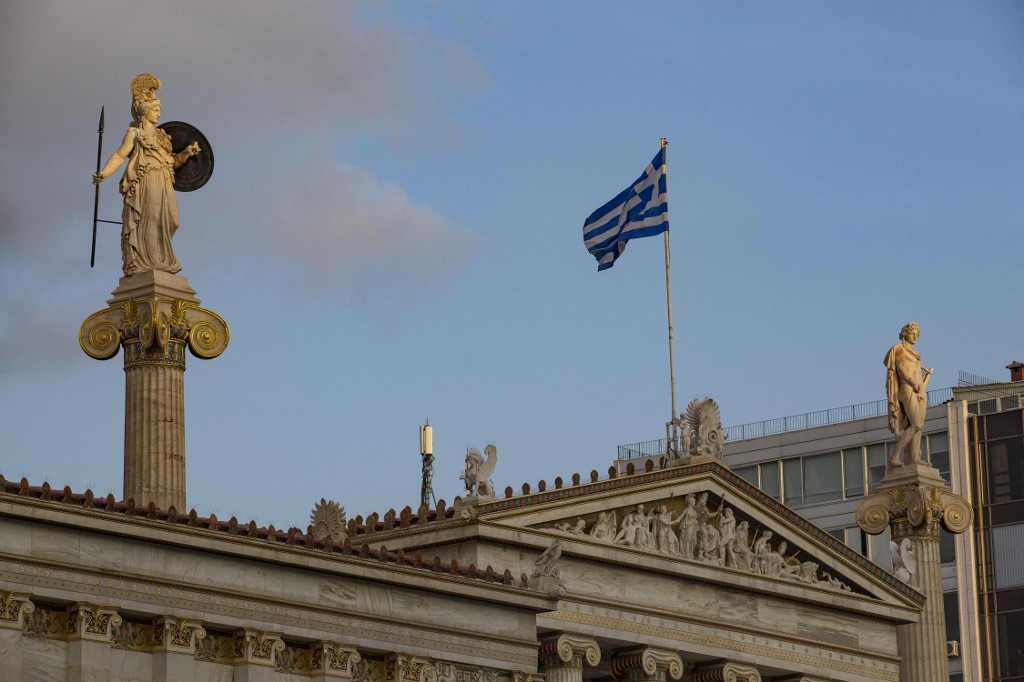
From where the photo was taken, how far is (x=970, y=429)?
91.0m

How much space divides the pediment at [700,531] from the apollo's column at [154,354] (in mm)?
6673

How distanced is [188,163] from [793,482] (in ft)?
170

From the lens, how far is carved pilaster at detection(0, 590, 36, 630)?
3853 centimetres

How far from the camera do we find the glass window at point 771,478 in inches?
3821

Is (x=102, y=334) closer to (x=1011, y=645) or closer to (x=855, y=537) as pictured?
(x=1011, y=645)

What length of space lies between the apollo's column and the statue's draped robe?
38cm

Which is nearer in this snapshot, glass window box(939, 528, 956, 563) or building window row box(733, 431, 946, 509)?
glass window box(939, 528, 956, 563)

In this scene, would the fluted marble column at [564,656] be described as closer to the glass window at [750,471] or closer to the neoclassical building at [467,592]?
the neoclassical building at [467,592]

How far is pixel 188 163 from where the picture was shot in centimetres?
4869

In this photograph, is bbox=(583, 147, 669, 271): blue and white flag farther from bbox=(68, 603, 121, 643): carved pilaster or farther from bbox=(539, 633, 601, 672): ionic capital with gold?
bbox=(68, 603, 121, 643): carved pilaster

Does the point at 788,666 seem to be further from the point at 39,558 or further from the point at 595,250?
the point at 39,558

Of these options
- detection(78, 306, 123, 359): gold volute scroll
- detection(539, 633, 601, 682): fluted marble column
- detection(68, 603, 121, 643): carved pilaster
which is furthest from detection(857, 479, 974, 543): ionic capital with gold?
detection(68, 603, 121, 643): carved pilaster

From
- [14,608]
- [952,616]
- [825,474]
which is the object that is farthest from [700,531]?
[825,474]

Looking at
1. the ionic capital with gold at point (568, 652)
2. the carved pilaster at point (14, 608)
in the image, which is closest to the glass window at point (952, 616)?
the ionic capital with gold at point (568, 652)
